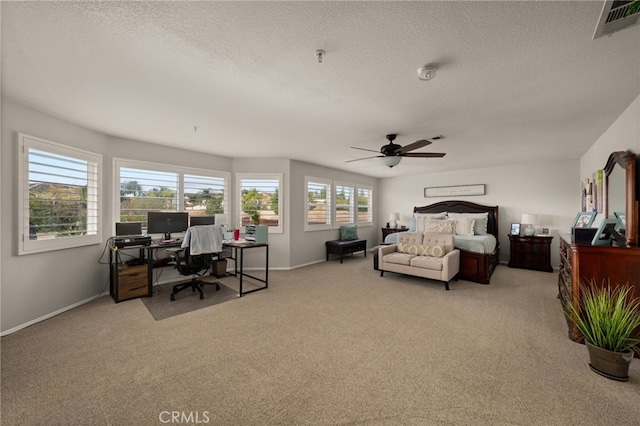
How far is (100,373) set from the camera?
204 cm

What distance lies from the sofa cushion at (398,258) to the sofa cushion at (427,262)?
111 millimetres

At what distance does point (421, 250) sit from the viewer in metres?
4.85

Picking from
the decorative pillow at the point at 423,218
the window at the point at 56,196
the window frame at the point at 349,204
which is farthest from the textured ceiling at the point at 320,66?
the window frame at the point at 349,204

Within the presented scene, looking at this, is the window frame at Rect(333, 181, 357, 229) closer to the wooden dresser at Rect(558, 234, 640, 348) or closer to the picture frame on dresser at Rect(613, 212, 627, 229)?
the wooden dresser at Rect(558, 234, 640, 348)

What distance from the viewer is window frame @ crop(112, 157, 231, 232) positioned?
13.2 ft

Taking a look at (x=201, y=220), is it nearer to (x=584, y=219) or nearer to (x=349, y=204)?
(x=349, y=204)

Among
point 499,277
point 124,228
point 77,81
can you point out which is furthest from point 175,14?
point 499,277

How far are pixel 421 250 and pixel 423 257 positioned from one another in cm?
20

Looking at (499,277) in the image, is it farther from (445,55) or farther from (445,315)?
(445,55)

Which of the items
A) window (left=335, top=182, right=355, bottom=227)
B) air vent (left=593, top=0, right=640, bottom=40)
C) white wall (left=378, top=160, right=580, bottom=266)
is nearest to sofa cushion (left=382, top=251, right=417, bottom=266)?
window (left=335, top=182, right=355, bottom=227)

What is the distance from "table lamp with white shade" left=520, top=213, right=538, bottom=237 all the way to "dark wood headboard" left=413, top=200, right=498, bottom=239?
63cm

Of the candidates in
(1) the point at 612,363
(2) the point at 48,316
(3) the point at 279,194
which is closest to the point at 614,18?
(1) the point at 612,363

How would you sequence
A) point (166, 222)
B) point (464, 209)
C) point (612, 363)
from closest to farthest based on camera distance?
point (612, 363) < point (166, 222) < point (464, 209)

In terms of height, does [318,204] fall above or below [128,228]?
above
